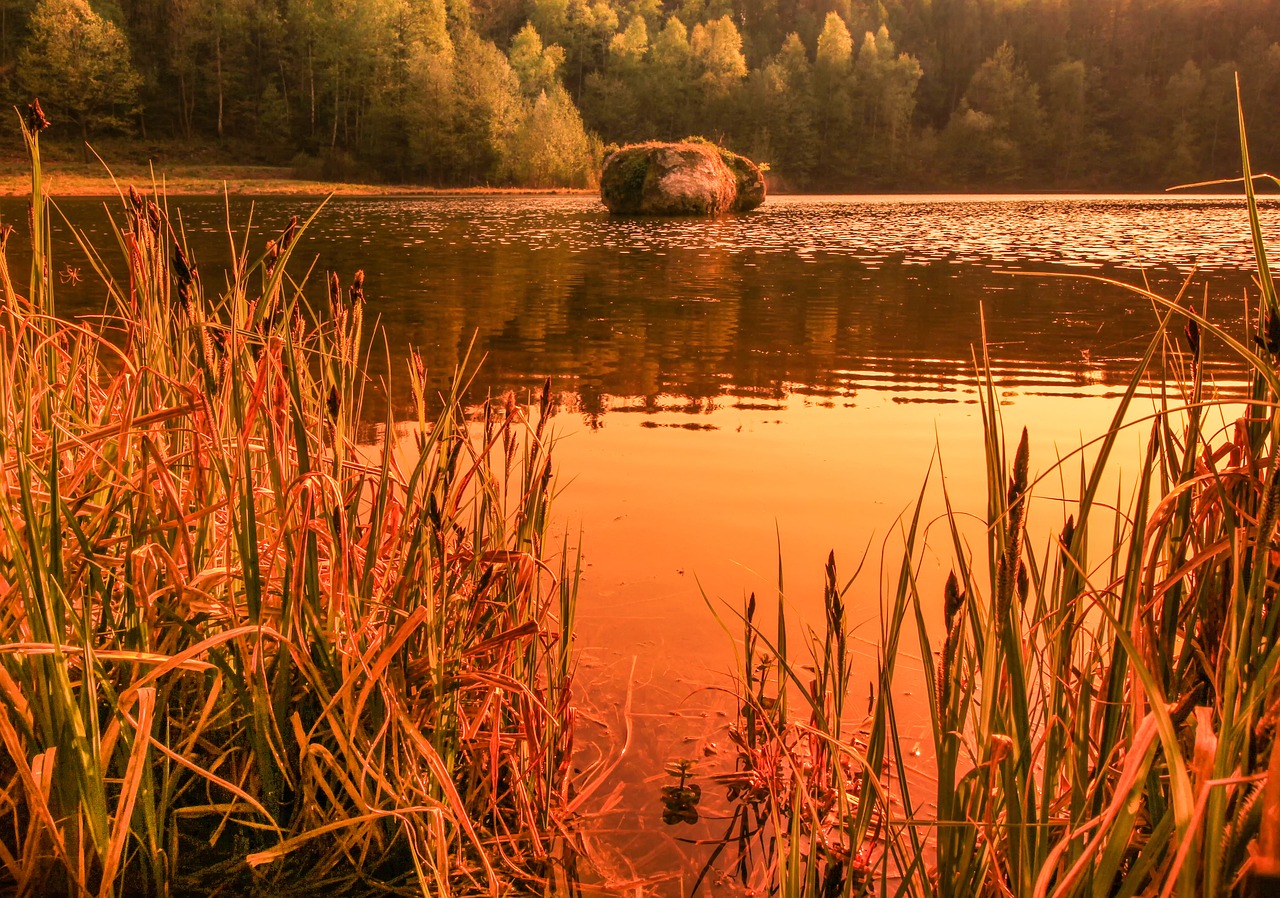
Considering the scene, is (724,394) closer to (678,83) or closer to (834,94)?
(678,83)

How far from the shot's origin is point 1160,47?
249ft

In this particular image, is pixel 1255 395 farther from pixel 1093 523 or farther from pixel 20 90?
pixel 20 90

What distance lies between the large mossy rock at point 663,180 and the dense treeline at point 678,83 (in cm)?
2006

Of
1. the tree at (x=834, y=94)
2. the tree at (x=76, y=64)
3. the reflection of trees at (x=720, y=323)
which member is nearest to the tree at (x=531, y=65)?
the tree at (x=76, y=64)

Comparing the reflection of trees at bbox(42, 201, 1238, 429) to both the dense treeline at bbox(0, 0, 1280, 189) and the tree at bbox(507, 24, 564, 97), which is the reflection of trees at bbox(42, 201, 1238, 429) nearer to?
the dense treeline at bbox(0, 0, 1280, 189)

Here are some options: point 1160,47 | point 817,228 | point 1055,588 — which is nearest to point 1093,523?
point 1055,588

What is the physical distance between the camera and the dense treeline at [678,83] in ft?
159

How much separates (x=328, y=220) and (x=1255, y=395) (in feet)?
80.9

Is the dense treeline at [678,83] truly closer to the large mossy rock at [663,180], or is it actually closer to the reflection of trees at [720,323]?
the large mossy rock at [663,180]

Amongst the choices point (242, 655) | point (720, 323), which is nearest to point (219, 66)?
point (720, 323)

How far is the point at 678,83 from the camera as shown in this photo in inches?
2699

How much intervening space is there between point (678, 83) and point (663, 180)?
46.2 m

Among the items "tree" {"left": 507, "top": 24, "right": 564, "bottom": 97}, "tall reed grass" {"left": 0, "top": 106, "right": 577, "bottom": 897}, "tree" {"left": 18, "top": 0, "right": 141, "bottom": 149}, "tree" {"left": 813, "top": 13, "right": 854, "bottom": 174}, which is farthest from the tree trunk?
"tall reed grass" {"left": 0, "top": 106, "right": 577, "bottom": 897}

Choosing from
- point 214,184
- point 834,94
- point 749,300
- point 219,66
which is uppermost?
point 834,94
